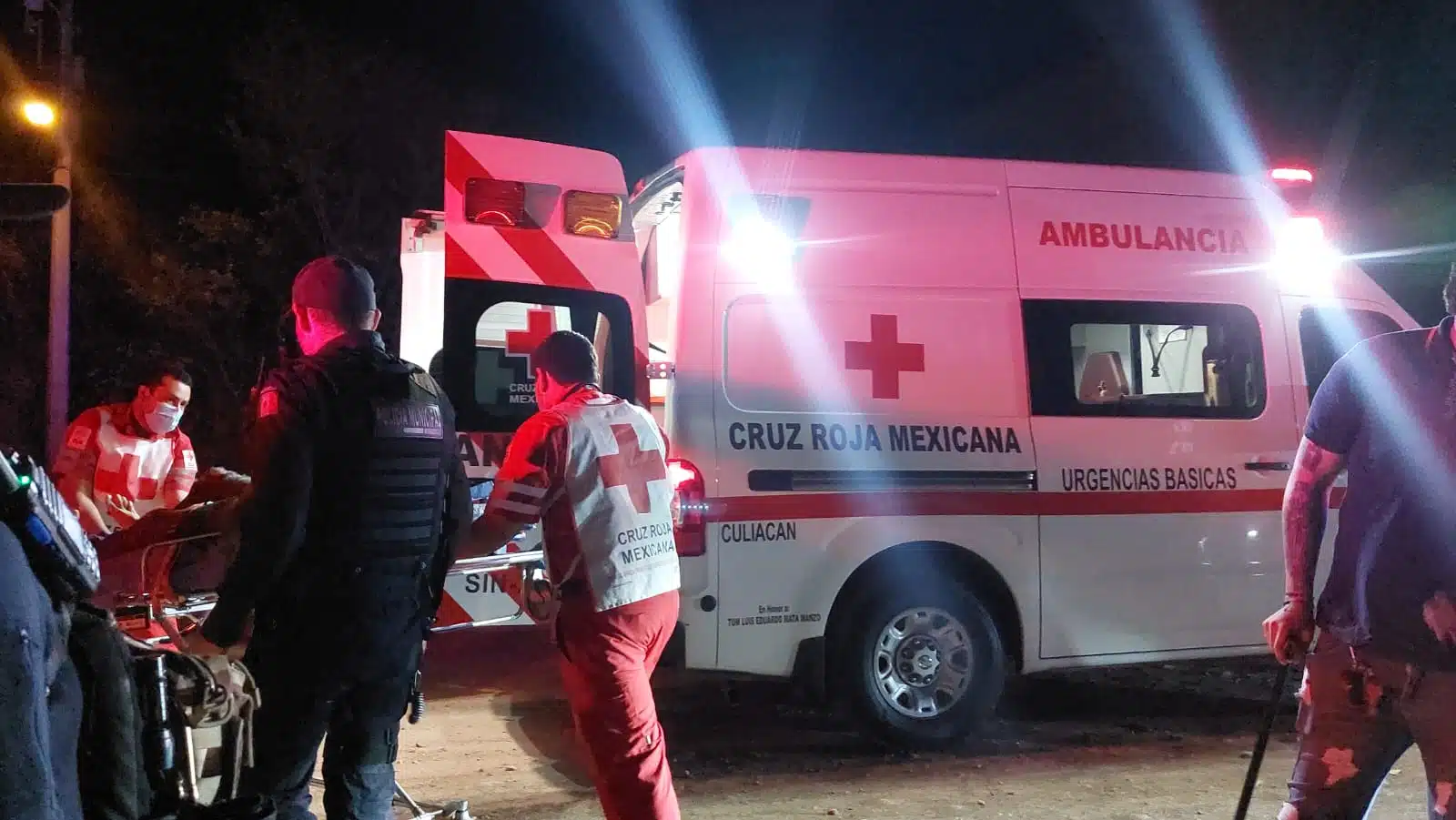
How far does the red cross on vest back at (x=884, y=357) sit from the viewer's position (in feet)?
16.2

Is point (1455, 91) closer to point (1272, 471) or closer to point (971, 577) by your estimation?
point (1272, 471)

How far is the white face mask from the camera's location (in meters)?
5.45

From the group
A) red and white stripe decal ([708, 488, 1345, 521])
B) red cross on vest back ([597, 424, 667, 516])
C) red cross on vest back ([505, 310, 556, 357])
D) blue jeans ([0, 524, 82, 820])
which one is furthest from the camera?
red cross on vest back ([505, 310, 556, 357])

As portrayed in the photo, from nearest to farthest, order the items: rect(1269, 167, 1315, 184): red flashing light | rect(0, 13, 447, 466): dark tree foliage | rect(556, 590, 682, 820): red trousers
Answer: rect(556, 590, 682, 820): red trousers < rect(1269, 167, 1315, 184): red flashing light < rect(0, 13, 447, 466): dark tree foliage

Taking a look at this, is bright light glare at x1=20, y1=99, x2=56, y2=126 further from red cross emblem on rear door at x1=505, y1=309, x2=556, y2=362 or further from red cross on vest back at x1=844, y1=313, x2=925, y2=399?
red cross on vest back at x1=844, y1=313, x2=925, y2=399

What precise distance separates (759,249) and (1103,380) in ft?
5.51

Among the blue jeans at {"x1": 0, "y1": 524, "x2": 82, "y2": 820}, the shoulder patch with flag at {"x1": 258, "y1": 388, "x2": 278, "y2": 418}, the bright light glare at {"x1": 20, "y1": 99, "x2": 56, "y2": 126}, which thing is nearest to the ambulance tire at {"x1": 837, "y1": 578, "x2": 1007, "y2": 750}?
the shoulder patch with flag at {"x1": 258, "y1": 388, "x2": 278, "y2": 418}

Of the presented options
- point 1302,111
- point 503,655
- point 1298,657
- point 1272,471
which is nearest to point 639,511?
point 1298,657

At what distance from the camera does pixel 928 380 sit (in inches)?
197

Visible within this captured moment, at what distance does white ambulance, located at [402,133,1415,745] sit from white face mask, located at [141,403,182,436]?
137cm

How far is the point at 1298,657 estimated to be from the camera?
285cm

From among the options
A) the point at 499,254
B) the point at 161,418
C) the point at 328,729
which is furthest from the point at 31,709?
the point at 161,418

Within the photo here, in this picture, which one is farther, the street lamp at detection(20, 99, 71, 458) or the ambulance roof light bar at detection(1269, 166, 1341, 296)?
the street lamp at detection(20, 99, 71, 458)

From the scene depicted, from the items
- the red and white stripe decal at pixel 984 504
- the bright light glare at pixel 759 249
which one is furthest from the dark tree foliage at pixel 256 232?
the red and white stripe decal at pixel 984 504
